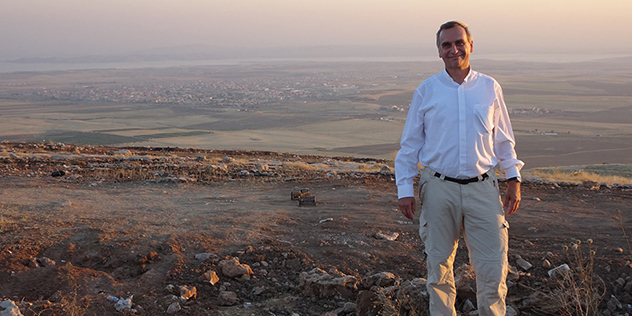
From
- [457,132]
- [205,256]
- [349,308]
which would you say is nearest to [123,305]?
[205,256]

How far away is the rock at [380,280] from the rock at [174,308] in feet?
4.99

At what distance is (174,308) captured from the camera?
13.9ft

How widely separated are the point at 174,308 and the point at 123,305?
0.38 m

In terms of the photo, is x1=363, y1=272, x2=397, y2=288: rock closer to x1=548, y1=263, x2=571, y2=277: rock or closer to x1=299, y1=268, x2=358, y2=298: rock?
x1=299, y1=268, x2=358, y2=298: rock

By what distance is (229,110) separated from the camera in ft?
224

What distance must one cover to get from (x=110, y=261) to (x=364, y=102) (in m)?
75.2

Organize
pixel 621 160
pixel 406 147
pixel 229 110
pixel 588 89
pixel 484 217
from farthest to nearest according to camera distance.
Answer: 1. pixel 588 89
2. pixel 229 110
3. pixel 621 160
4. pixel 406 147
5. pixel 484 217

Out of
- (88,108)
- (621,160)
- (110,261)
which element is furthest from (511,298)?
(88,108)

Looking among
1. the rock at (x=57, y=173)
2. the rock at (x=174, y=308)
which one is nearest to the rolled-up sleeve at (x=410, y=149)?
the rock at (x=174, y=308)

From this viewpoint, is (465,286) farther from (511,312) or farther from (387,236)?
(387,236)

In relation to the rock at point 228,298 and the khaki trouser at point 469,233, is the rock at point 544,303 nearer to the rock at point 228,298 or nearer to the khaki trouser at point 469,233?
the khaki trouser at point 469,233

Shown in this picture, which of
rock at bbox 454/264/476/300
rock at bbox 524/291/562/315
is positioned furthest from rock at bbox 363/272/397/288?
rock at bbox 524/291/562/315

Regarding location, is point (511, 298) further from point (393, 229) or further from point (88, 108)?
point (88, 108)

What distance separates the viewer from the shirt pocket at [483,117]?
3254 millimetres
